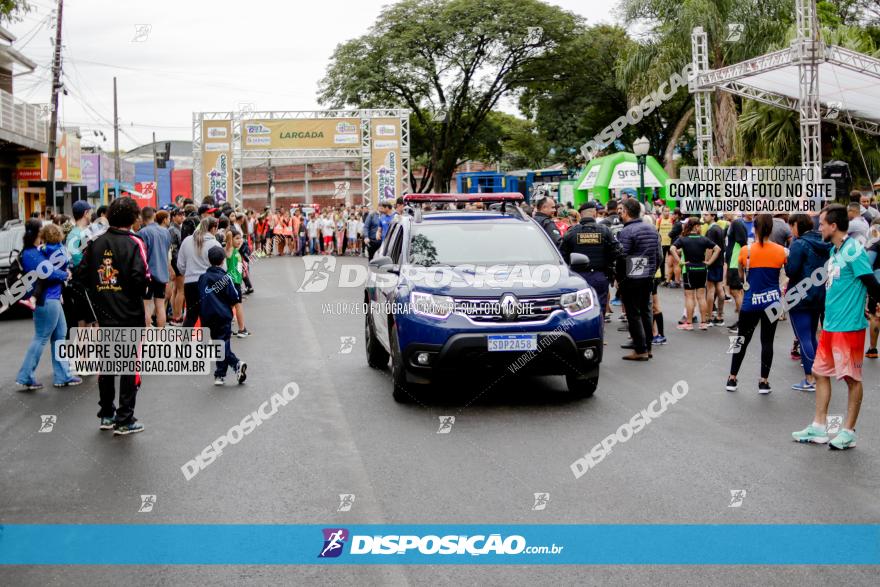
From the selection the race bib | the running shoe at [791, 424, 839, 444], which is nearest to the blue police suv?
the running shoe at [791, 424, 839, 444]

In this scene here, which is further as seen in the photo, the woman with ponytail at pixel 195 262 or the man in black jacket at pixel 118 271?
the woman with ponytail at pixel 195 262

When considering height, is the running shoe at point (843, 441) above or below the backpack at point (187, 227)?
below

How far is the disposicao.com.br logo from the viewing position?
524cm

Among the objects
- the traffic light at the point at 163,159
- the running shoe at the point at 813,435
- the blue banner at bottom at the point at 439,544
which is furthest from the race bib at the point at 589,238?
the traffic light at the point at 163,159

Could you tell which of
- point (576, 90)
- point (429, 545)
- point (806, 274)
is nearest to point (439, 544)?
point (429, 545)

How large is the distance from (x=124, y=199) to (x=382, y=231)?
15823 mm

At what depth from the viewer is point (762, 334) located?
383 inches

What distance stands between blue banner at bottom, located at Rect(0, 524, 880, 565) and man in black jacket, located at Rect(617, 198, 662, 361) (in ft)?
21.1

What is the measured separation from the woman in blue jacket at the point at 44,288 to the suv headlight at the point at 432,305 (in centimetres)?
400

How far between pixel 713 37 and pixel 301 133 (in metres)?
17.4

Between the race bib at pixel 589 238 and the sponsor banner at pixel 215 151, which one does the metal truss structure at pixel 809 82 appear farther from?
the sponsor banner at pixel 215 151

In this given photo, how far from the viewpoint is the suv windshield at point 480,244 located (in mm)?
9797

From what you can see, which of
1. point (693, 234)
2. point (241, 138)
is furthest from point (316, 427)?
point (241, 138)

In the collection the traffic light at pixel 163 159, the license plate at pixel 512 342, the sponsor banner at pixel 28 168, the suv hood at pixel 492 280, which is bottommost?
the license plate at pixel 512 342
